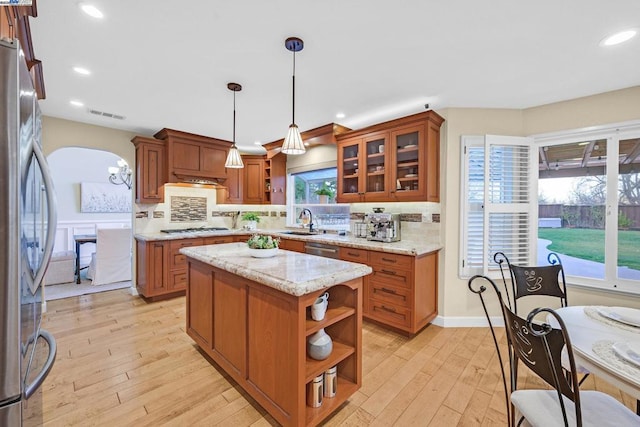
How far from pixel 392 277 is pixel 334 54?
226 centimetres

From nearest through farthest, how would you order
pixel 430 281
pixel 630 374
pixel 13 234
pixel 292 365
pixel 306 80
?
pixel 13 234
pixel 630 374
pixel 292 365
pixel 306 80
pixel 430 281

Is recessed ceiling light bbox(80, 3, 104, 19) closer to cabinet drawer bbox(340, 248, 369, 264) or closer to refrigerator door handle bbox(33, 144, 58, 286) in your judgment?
refrigerator door handle bbox(33, 144, 58, 286)

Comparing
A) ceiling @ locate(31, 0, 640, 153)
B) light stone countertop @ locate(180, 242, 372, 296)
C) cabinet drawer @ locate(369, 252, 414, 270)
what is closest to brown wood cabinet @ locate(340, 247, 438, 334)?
cabinet drawer @ locate(369, 252, 414, 270)

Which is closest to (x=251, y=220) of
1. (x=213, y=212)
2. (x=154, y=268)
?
(x=213, y=212)

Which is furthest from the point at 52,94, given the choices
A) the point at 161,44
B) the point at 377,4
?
the point at 377,4

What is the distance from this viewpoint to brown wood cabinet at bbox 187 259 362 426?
1.54 metres

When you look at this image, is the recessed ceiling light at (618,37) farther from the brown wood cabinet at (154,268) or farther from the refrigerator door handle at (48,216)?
the brown wood cabinet at (154,268)

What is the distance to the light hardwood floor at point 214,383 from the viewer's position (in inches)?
70.7

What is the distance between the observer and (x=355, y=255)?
3324 mm

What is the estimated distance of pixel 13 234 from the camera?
2.73 feet

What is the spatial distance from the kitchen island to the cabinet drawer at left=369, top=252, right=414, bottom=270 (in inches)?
44.3

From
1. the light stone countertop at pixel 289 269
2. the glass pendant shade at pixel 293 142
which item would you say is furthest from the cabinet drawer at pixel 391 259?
the glass pendant shade at pixel 293 142

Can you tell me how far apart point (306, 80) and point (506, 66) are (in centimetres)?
176

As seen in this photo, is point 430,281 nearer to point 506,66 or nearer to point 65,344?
point 506,66
